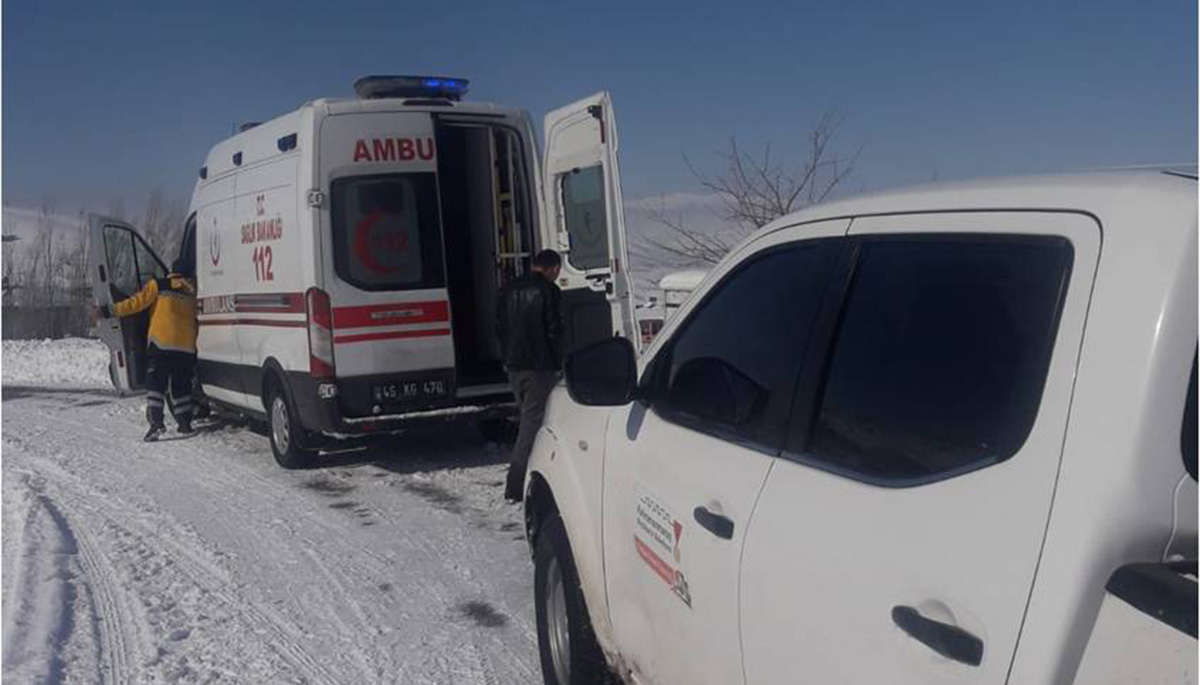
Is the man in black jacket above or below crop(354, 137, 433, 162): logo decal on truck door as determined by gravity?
below

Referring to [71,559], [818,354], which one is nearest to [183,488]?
[71,559]

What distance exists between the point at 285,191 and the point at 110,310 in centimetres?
442

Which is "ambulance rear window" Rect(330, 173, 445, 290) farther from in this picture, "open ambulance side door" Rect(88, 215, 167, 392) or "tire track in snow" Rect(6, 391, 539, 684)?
"open ambulance side door" Rect(88, 215, 167, 392)

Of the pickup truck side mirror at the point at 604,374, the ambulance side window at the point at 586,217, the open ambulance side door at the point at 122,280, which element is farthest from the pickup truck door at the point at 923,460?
the open ambulance side door at the point at 122,280

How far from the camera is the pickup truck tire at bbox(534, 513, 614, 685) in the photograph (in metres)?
4.11

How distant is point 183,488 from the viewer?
9.39 m

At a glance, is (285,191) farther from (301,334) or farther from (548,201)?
(548,201)

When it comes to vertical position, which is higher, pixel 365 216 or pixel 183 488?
pixel 365 216

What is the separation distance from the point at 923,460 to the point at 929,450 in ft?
0.08

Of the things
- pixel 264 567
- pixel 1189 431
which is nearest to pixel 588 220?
pixel 264 567

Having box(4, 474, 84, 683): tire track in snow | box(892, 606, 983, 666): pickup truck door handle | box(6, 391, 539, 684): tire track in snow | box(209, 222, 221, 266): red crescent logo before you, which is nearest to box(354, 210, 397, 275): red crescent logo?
box(6, 391, 539, 684): tire track in snow

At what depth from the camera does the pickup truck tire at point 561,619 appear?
4.11m

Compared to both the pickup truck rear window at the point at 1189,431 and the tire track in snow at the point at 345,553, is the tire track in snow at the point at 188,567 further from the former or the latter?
the pickup truck rear window at the point at 1189,431

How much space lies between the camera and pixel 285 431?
389 inches
